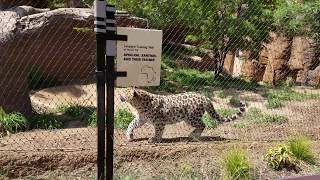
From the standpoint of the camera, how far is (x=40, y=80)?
1144 centimetres

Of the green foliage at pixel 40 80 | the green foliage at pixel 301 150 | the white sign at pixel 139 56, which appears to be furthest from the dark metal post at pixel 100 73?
the green foliage at pixel 40 80

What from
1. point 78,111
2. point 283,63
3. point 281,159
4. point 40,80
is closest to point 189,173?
point 281,159

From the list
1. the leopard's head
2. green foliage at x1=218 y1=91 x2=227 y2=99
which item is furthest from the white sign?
green foliage at x1=218 y1=91 x2=227 y2=99

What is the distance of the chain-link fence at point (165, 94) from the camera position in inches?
272

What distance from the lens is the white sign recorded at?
17.3 feet

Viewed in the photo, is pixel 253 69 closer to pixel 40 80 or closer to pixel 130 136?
pixel 40 80

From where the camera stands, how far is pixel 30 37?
30.5ft

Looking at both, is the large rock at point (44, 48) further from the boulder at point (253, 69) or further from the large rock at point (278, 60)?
the boulder at point (253, 69)

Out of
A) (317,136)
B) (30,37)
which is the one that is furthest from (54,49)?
(317,136)

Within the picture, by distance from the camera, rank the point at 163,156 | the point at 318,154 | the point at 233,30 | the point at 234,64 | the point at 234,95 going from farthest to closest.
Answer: the point at 234,64, the point at 233,30, the point at 234,95, the point at 318,154, the point at 163,156

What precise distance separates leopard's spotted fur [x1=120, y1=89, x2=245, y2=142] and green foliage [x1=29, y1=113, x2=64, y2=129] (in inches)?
59.6

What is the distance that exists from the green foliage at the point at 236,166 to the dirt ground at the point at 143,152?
127mm

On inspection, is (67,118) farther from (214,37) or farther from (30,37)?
(214,37)

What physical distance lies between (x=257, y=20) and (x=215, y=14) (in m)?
1.25
